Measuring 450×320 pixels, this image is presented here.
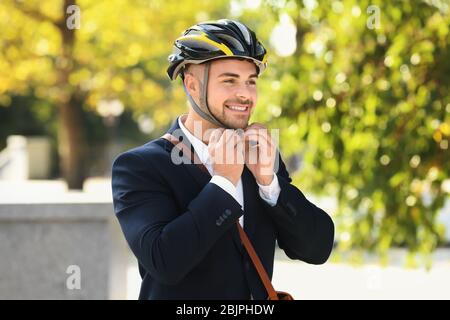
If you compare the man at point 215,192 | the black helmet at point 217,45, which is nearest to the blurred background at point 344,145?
the black helmet at point 217,45

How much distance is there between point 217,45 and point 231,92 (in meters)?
0.15

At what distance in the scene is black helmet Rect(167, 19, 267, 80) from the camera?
8.86 feet

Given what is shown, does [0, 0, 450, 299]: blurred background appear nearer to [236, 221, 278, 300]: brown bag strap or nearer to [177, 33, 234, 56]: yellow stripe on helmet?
[177, 33, 234, 56]: yellow stripe on helmet

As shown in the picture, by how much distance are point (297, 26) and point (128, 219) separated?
3845mm

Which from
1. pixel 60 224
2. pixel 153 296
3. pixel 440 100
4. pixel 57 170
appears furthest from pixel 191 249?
pixel 57 170

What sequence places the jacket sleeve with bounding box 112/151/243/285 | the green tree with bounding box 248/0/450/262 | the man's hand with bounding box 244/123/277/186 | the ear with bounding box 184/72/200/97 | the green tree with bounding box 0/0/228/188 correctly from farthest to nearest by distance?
the green tree with bounding box 0/0/228/188, the green tree with bounding box 248/0/450/262, the ear with bounding box 184/72/200/97, the man's hand with bounding box 244/123/277/186, the jacket sleeve with bounding box 112/151/243/285

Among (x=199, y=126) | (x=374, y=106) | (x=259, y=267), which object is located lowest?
(x=259, y=267)

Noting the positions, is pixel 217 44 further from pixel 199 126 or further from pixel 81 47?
pixel 81 47

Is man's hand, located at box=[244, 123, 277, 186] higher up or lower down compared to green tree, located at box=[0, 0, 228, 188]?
lower down

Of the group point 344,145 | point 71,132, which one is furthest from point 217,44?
point 71,132

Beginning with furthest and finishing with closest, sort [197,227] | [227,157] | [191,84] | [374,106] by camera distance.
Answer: [374,106]
[191,84]
[227,157]
[197,227]

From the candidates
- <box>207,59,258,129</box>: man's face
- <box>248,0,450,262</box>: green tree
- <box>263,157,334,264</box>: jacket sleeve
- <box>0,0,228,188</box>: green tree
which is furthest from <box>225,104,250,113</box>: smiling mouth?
<box>0,0,228,188</box>: green tree

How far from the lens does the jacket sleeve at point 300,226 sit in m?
2.70

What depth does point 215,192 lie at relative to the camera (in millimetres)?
2527
